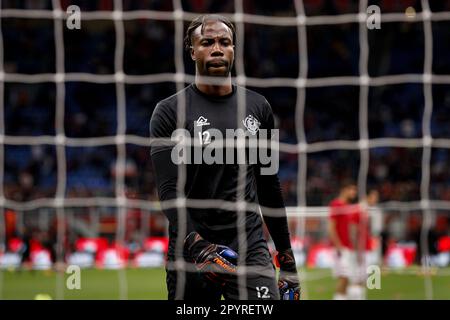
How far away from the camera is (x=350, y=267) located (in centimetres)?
968

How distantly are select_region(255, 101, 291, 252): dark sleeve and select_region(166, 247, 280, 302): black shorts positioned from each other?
27 cm

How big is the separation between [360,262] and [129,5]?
10.4 meters

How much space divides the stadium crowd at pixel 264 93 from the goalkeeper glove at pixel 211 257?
11598mm

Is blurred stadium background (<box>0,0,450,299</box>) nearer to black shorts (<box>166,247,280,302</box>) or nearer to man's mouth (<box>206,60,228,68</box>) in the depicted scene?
black shorts (<box>166,247,280,302</box>)

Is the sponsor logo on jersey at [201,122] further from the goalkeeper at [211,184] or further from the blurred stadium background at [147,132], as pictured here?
the blurred stadium background at [147,132]

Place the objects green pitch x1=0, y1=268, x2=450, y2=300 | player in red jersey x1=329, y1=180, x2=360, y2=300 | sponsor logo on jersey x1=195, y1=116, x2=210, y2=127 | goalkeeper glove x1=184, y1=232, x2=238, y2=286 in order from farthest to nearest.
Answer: green pitch x1=0, y1=268, x2=450, y2=300, player in red jersey x1=329, y1=180, x2=360, y2=300, sponsor logo on jersey x1=195, y1=116, x2=210, y2=127, goalkeeper glove x1=184, y1=232, x2=238, y2=286

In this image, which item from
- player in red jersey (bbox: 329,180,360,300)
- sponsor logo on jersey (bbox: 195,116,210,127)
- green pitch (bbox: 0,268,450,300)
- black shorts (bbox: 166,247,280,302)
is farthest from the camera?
green pitch (bbox: 0,268,450,300)

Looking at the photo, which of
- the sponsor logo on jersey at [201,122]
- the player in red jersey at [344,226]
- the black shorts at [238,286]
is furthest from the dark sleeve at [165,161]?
the player in red jersey at [344,226]

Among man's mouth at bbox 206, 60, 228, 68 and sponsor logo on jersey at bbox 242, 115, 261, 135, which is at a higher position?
man's mouth at bbox 206, 60, 228, 68

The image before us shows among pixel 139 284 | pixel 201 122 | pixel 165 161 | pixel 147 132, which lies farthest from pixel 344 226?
pixel 147 132

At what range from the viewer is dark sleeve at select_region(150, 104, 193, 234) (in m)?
4.15

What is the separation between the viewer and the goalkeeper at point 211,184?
4.15 m

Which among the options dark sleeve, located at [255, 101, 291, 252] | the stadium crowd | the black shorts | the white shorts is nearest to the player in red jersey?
the white shorts

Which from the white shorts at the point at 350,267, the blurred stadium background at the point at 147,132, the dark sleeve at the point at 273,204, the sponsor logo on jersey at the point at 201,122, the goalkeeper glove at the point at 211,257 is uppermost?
the blurred stadium background at the point at 147,132
